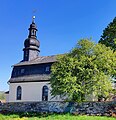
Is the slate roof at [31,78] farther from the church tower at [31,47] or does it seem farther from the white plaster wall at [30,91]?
the church tower at [31,47]

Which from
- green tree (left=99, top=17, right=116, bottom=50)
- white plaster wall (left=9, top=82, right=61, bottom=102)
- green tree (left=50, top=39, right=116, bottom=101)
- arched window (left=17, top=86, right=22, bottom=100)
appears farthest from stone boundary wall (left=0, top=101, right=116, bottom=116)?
arched window (left=17, top=86, right=22, bottom=100)

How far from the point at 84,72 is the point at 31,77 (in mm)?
16198

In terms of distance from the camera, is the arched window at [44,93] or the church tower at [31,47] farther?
the church tower at [31,47]

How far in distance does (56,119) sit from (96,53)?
9.14 metres

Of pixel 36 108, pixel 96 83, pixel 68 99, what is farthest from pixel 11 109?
pixel 96 83

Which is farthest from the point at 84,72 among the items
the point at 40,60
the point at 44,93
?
the point at 40,60

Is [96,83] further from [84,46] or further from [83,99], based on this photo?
[84,46]

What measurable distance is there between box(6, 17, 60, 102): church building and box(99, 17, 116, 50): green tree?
34.3 feet

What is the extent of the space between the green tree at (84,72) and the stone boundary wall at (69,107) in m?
Result: 1.00

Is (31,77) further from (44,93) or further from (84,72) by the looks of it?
(84,72)

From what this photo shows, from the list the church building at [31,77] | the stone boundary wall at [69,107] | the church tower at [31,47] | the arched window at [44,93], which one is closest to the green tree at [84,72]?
the stone boundary wall at [69,107]

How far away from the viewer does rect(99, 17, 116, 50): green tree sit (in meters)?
31.3

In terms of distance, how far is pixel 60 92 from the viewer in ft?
85.5

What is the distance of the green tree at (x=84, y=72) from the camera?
25.9 meters
